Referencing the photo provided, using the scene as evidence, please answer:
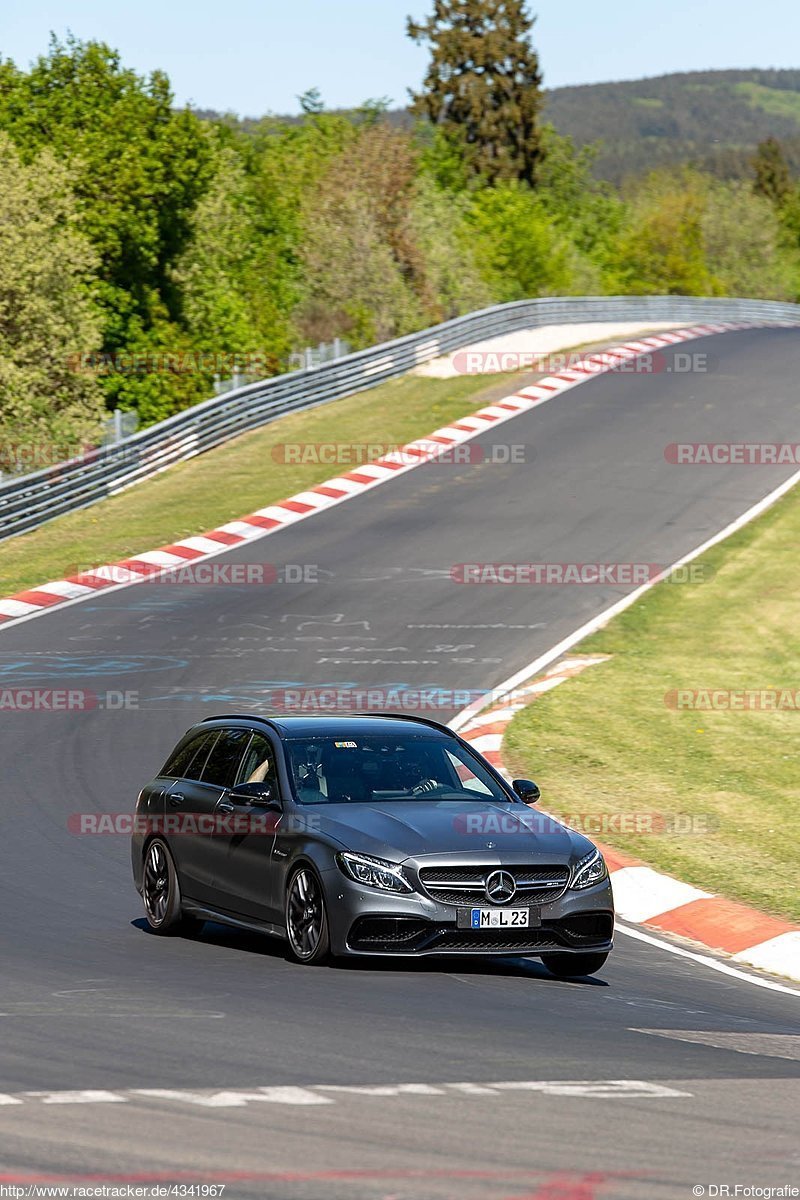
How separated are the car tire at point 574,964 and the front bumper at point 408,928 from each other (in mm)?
342

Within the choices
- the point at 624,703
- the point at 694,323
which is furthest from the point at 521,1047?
the point at 694,323

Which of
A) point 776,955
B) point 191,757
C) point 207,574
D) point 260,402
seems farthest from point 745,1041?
point 260,402

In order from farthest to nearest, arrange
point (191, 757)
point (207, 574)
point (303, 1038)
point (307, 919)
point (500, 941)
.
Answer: point (207, 574), point (191, 757), point (307, 919), point (500, 941), point (303, 1038)

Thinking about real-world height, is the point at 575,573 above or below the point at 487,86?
below

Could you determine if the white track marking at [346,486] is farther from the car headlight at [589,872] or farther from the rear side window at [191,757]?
the car headlight at [589,872]

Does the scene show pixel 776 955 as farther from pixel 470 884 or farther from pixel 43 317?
pixel 43 317

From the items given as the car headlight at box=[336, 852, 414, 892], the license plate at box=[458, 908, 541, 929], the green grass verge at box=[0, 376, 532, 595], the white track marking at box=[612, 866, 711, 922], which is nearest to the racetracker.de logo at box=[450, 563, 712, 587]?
the green grass verge at box=[0, 376, 532, 595]

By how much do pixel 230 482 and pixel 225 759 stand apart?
924 inches

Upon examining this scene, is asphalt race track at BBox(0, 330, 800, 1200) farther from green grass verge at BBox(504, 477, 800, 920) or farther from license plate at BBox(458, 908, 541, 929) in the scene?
green grass verge at BBox(504, 477, 800, 920)

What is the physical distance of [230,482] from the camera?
1395 inches

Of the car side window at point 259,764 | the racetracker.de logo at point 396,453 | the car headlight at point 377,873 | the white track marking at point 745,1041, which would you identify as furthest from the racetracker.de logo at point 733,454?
the white track marking at point 745,1041

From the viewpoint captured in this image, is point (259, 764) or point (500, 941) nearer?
point (500, 941)

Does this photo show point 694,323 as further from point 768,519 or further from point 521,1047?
point 521,1047

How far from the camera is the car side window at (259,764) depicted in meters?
11.7
